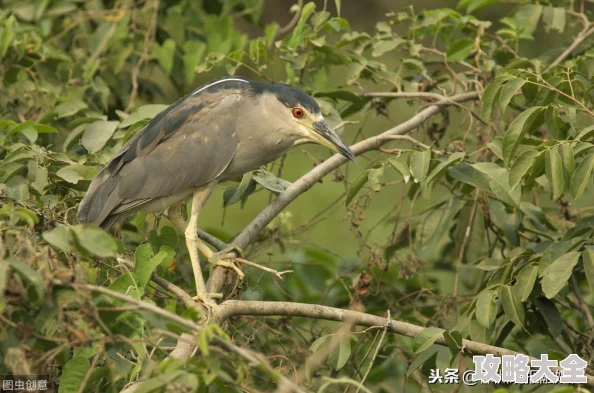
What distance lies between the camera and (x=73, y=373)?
221cm

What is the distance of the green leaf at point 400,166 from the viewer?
113 inches

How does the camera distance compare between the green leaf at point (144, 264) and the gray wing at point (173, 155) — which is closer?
the green leaf at point (144, 264)

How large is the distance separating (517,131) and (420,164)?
350 mm

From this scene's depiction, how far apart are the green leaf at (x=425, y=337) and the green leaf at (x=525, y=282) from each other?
31 centimetres

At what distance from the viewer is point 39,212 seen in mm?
2328

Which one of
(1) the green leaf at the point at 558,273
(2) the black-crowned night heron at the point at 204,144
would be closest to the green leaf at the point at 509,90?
(1) the green leaf at the point at 558,273

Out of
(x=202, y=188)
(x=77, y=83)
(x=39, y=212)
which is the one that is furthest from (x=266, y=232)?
(x=39, y=212)

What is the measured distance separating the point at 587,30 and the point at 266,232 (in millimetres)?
1633

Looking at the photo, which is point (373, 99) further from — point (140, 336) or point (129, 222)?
point (140, 336)

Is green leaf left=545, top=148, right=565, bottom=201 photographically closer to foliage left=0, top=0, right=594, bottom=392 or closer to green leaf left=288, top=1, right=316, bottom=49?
foliage left=0, top=0, right=594, bottom=392

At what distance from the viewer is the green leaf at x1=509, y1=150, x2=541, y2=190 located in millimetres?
2576

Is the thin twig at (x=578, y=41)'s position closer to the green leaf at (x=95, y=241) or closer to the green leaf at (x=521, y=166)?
the green leaf at (x=521, y=166)

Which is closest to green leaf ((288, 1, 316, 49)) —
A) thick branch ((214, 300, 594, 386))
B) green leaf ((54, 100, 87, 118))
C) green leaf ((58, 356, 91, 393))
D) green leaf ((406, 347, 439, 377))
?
green leaf ((54, 100, 87, 118))

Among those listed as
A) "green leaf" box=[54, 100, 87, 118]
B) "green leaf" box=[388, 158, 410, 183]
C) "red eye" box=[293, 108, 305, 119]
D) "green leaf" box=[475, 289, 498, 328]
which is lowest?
"green leaf" box=[475, 289, 498, 328]
